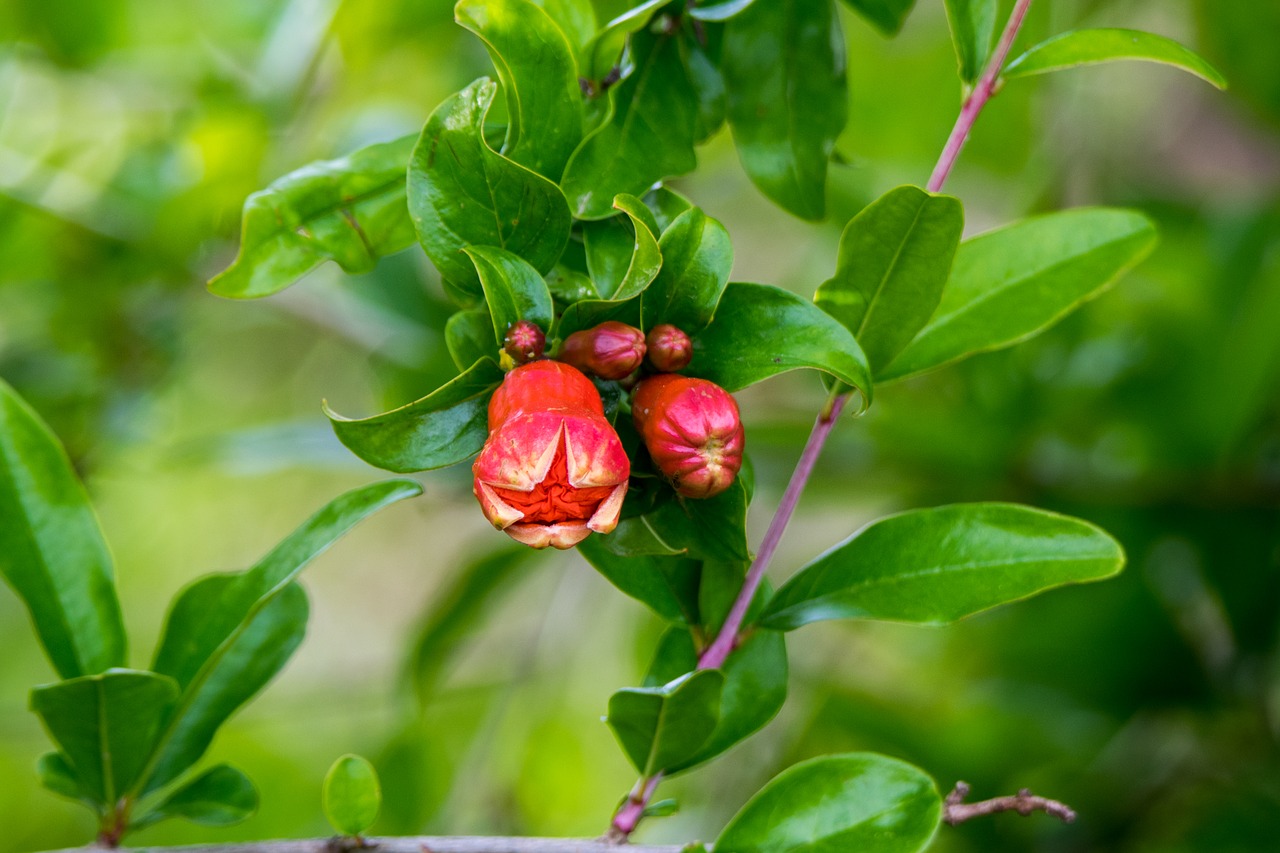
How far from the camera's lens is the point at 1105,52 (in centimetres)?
58

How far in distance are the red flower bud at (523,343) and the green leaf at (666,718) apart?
17 cm

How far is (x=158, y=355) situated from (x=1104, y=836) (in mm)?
1300

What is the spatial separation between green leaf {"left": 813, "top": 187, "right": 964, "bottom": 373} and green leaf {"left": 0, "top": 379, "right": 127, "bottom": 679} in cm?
46

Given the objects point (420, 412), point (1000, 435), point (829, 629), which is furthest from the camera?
point (829, 629)

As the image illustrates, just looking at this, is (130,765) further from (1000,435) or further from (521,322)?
(1000,435)

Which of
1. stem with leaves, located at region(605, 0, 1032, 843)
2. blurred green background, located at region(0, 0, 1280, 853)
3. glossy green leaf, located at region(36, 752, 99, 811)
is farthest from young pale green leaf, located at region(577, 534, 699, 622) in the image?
blurred green background, located at region(0, 0, 1280, 853)

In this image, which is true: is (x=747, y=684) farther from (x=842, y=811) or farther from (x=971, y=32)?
(x=971, y=32)

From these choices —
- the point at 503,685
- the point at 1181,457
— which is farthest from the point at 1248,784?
the point at 503,685

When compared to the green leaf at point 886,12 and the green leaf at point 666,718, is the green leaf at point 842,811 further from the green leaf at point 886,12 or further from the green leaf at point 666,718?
the green leaf at point 886,12

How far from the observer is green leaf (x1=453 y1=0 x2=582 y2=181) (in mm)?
524

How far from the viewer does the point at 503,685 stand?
5.19 feet

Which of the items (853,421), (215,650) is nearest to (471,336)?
(215,650)

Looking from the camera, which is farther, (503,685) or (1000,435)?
(503,685)

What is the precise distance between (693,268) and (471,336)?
11 centimetres
